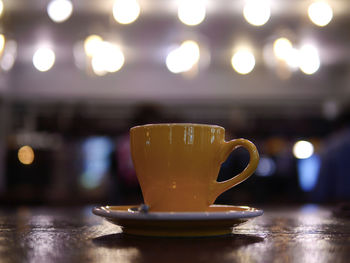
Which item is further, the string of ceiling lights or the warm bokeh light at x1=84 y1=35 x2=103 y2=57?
the warm bokeh light at x1=84 y1=35 x2=103 y2=57

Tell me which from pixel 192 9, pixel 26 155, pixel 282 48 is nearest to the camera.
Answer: pixel 192 9

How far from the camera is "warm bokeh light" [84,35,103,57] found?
4.07 m

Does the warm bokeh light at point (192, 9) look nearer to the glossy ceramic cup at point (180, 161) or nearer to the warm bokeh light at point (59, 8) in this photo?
the warm bokeh light at point (59, 8)

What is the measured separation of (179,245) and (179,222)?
56 millimetres

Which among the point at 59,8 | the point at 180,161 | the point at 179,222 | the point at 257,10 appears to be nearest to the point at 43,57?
the point at 59,8

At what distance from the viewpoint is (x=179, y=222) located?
0.55 metres

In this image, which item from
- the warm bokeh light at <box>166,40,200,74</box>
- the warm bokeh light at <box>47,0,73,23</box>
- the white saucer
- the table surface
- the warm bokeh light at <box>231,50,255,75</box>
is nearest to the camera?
the table surface

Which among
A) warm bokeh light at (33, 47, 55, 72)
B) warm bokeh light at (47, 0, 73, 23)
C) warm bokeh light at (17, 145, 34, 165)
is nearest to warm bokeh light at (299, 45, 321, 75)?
warm bokeh light at (47, 0, 73, 23)

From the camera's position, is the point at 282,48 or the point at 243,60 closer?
the point at 282,48

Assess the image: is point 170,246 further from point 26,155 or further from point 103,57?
point 26,155

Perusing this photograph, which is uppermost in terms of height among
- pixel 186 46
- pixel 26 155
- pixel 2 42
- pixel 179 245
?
pixel 186 46

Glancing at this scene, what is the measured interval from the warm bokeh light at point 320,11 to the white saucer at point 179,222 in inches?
136

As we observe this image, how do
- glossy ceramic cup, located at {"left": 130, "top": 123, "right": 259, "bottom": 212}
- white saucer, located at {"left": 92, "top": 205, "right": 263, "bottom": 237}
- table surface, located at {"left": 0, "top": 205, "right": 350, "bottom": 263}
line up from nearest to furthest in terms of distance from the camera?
table surface, located at {"left": 0, "top": 205, "right": 350, "bottom": 263} → white saucer, located at {"left": 92, "top": 205, "right": 263, "bottom": 237} → glossy ceramic cup, located at {"left": 130, "top": 123, "right": 259, "bottom": 212}

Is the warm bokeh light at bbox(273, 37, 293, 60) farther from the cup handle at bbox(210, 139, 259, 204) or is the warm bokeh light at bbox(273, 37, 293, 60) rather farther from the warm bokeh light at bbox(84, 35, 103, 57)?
the cup handle at bbox(210, 139, 259, 204)
